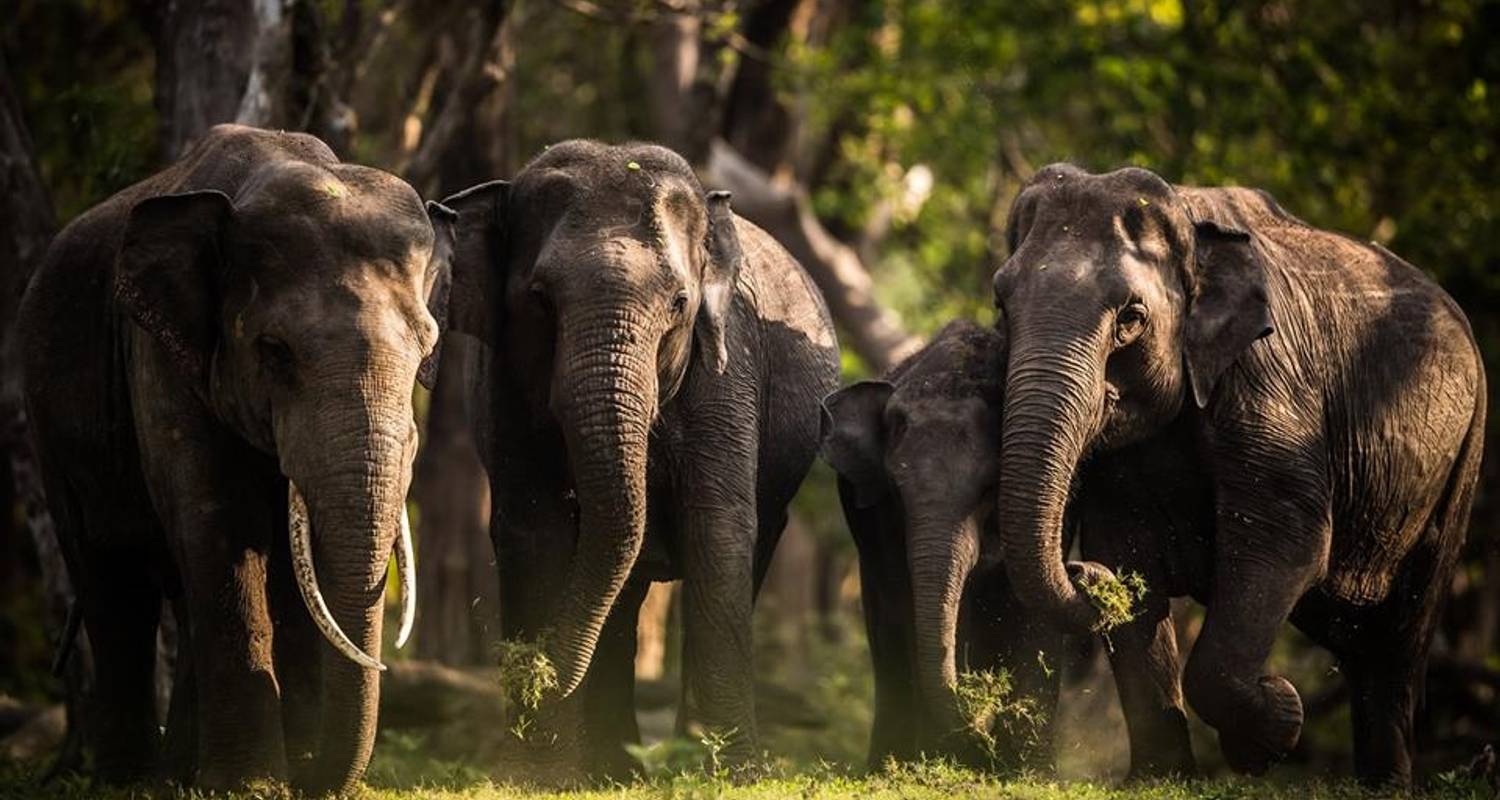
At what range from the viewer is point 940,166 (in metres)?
25.6

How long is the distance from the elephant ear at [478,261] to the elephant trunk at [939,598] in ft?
7.24

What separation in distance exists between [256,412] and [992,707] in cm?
373

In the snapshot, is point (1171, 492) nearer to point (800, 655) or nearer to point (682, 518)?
point (682, 518)

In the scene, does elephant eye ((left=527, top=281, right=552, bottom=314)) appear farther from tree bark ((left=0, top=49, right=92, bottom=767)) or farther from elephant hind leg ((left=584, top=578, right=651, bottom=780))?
tree bark ((left=0, top=49, right=92, bottom=767))

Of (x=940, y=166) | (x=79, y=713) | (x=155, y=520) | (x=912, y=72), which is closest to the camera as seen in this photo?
(x=155, y=520)

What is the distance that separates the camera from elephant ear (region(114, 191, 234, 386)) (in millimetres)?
10312

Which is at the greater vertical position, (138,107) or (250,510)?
(138,107)

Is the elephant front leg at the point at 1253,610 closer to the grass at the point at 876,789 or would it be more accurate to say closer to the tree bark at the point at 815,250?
the grass at the point at 876,789

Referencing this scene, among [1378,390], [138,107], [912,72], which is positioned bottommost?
[1378,390]

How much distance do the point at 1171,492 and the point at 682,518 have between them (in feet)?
7.79

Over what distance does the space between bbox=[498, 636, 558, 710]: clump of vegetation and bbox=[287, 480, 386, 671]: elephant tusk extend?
1439 millimetres

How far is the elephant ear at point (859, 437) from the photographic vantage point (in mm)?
12734

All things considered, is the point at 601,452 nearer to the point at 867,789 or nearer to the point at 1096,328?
the point at 867,789

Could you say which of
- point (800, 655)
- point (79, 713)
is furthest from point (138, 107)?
point (800, 655)
